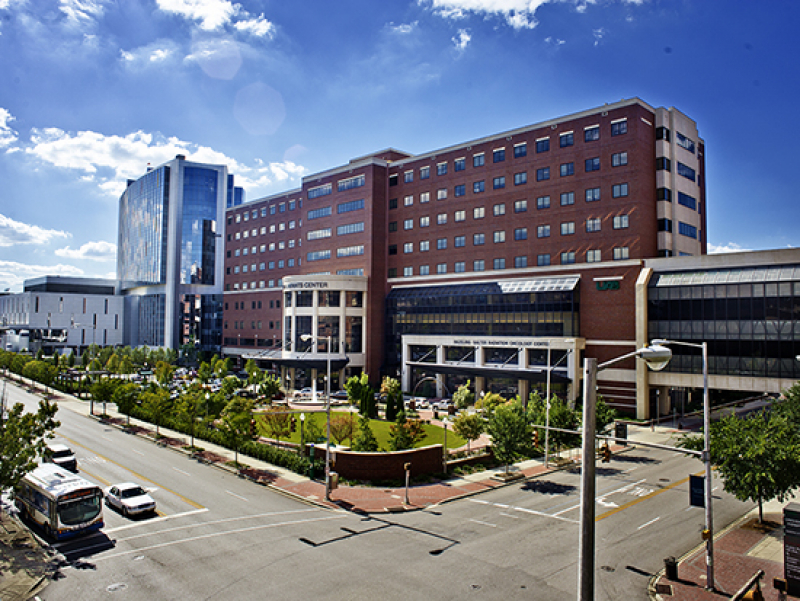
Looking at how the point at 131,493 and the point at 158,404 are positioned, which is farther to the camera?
the point at 158,404

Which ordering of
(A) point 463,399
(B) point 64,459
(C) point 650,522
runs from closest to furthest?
(C) point 650,522 → (B) point 64,459 → (A) point 463,399

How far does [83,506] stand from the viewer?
83.7ft

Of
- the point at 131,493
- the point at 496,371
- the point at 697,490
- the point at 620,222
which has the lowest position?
the point at 131,493

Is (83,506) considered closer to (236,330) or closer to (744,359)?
(744,359)

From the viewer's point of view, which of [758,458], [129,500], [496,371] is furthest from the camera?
[496,371]

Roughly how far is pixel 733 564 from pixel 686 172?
58666 mm

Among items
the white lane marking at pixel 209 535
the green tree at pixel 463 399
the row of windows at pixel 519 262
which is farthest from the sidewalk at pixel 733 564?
the row of windows at pixel 519 262

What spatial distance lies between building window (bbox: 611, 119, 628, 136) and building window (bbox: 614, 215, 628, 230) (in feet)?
33.4

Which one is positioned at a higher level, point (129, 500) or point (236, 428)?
point (236, 428)

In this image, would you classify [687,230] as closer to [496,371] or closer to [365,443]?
[496,371]

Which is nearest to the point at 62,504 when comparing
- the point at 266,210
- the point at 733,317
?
the point at 733,317

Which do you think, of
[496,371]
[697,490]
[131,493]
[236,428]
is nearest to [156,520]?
[131,493]

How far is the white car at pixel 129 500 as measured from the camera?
28766mm

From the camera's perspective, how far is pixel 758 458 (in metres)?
25.9
